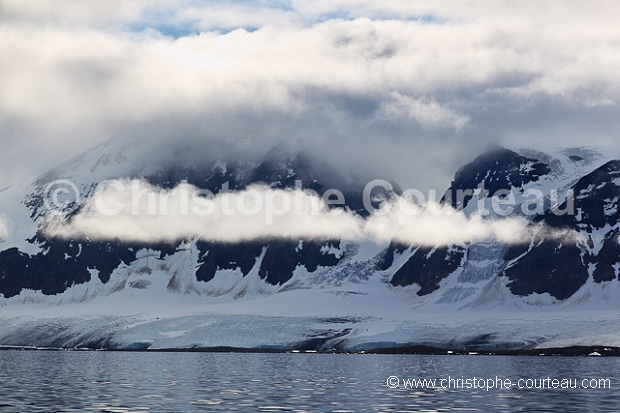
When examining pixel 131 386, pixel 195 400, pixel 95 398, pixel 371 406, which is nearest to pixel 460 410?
pixel 371 406

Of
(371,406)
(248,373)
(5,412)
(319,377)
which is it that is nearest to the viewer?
(5,412)

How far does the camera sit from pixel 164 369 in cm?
19862

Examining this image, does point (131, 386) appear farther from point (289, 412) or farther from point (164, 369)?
point (164, 369)

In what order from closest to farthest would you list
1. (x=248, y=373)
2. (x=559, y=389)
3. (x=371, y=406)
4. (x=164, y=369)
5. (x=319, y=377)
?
(x=371, y=406), (x=559, y=389), (x=319, y=377), (x=248, y=373), (x=164, y=369)

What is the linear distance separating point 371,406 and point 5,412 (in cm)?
3681

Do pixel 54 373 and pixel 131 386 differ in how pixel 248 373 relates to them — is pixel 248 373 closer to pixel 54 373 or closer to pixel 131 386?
pixel 54 373

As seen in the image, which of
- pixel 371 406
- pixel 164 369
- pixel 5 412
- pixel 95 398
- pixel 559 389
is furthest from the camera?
pixel 164 369

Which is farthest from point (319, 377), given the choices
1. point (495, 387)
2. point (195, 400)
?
point (195, 400)

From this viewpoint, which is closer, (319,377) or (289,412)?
(289,412)

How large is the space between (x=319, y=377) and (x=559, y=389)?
139 ft

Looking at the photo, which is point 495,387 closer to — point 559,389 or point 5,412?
point 559,389

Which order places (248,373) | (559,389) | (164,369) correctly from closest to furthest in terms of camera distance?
(559,389) < (248,373) < (164,369)

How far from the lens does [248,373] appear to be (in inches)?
7215

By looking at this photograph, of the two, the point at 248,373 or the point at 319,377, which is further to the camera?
the point at 248,373
